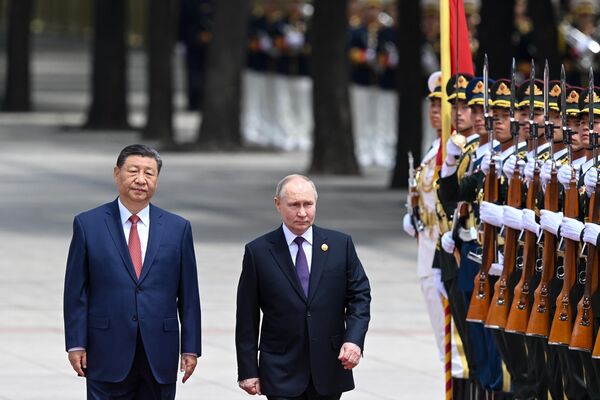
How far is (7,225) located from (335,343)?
12.0 m

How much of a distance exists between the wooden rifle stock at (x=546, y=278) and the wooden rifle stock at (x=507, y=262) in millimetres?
377

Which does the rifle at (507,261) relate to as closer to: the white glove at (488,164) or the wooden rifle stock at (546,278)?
the white glove at (488,164)

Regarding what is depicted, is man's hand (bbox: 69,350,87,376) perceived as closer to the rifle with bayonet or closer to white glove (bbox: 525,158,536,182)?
the rifle with bayonet

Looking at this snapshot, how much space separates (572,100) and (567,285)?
982mm

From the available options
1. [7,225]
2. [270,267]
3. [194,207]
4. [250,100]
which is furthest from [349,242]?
[250,100]

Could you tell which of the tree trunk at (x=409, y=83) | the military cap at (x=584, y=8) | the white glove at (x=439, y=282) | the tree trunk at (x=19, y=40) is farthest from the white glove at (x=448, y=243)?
the tree trunk at (x=19, y=40)

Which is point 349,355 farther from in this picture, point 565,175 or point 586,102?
point 586,102

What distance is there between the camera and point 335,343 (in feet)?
27.1

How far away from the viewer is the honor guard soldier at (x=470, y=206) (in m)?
10.5

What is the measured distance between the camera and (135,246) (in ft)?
27.5

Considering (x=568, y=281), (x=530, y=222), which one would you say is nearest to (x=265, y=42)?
(x=530, y=222)

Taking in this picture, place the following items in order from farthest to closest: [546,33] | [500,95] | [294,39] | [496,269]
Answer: [294,39] < [546,33] < [500,95] < [496,269]

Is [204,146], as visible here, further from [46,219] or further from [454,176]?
[454,176]

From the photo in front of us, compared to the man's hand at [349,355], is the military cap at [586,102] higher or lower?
higher
